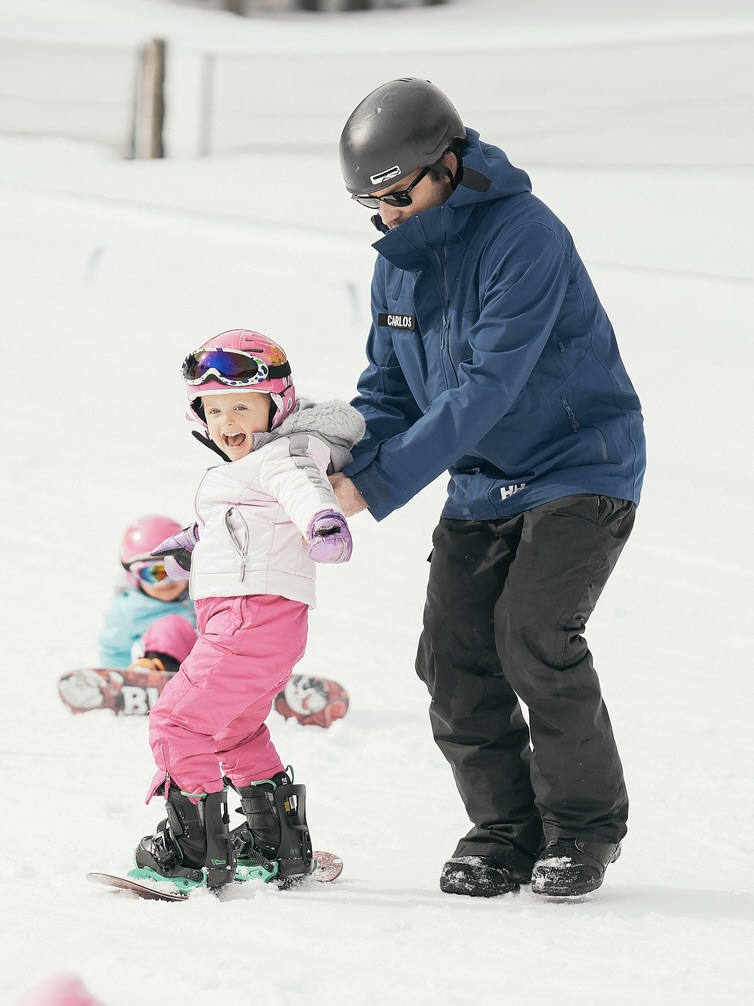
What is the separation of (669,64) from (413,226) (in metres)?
16.3

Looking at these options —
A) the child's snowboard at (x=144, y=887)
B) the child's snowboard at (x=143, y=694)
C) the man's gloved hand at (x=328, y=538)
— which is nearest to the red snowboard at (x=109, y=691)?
the child's snowboard at (x=143, y=694)

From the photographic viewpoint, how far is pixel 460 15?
3023cm

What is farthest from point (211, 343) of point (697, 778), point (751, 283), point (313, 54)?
point (313, 54)

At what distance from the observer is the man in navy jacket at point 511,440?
140 inches

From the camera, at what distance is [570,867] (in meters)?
3.64

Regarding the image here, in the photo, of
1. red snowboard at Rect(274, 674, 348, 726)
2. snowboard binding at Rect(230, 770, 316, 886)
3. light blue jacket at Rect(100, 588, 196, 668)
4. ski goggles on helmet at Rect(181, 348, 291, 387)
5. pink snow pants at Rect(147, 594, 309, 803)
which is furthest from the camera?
light blue jacket at Rect(100, 588, 196, 668)

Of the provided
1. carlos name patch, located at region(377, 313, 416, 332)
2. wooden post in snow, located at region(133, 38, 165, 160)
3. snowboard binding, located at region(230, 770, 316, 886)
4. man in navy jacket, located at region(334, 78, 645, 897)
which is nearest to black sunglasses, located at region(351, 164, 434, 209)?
man in navy jacket, located at region(334, 78, 645, 897)

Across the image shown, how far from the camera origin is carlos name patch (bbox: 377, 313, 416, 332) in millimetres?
3807

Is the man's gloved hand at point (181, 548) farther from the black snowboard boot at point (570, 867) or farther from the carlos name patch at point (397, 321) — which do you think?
the black snowboard boot at point (570, 867)

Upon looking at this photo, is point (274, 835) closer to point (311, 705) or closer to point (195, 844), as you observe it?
point (195, 844)

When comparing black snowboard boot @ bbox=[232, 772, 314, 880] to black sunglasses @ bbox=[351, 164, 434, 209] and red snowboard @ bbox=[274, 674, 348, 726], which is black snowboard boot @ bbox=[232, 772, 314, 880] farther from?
red snowboard @ bbox=[274, 674, 348, 726]

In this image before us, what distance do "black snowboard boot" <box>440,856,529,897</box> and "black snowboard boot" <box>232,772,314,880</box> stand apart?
1.18ft

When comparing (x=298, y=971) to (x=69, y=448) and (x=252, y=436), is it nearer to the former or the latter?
(x=252, y=436)

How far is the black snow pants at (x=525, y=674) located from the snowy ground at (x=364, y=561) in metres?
0.24
